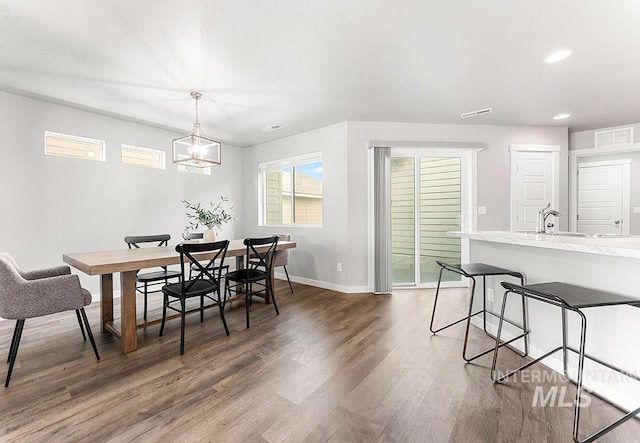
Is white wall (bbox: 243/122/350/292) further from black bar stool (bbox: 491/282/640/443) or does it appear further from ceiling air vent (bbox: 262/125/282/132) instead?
black bar stool (bbox: 491/282/640/443)

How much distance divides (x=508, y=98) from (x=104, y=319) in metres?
4.92

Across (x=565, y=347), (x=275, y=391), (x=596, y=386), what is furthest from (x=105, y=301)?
(x=596, y=386)

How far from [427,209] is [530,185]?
1.63 metres

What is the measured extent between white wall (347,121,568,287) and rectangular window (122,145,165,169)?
9.77 feet

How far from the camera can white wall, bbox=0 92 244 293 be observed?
3180mm

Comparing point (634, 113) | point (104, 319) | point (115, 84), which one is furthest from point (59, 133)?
point (634, 113)

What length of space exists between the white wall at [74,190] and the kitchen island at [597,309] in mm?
4483

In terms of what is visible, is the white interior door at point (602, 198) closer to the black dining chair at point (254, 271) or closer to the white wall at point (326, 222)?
the white wall at point (326, 222)

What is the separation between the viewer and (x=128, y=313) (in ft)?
7.60

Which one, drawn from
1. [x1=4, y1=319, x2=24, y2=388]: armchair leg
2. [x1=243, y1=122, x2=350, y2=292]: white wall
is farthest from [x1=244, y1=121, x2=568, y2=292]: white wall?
[x1=4, y1=319, x2=24, y2=388]: armchair leg

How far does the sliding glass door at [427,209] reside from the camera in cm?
430

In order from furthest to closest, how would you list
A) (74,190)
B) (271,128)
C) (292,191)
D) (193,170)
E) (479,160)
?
(292,191)
(193,170)
(271,128)
(479,160)
(74,190)

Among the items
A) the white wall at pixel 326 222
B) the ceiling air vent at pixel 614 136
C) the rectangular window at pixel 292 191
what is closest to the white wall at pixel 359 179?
the white wall at pixel 326 222

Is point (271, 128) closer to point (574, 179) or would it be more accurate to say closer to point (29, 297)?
point (29, 297)
